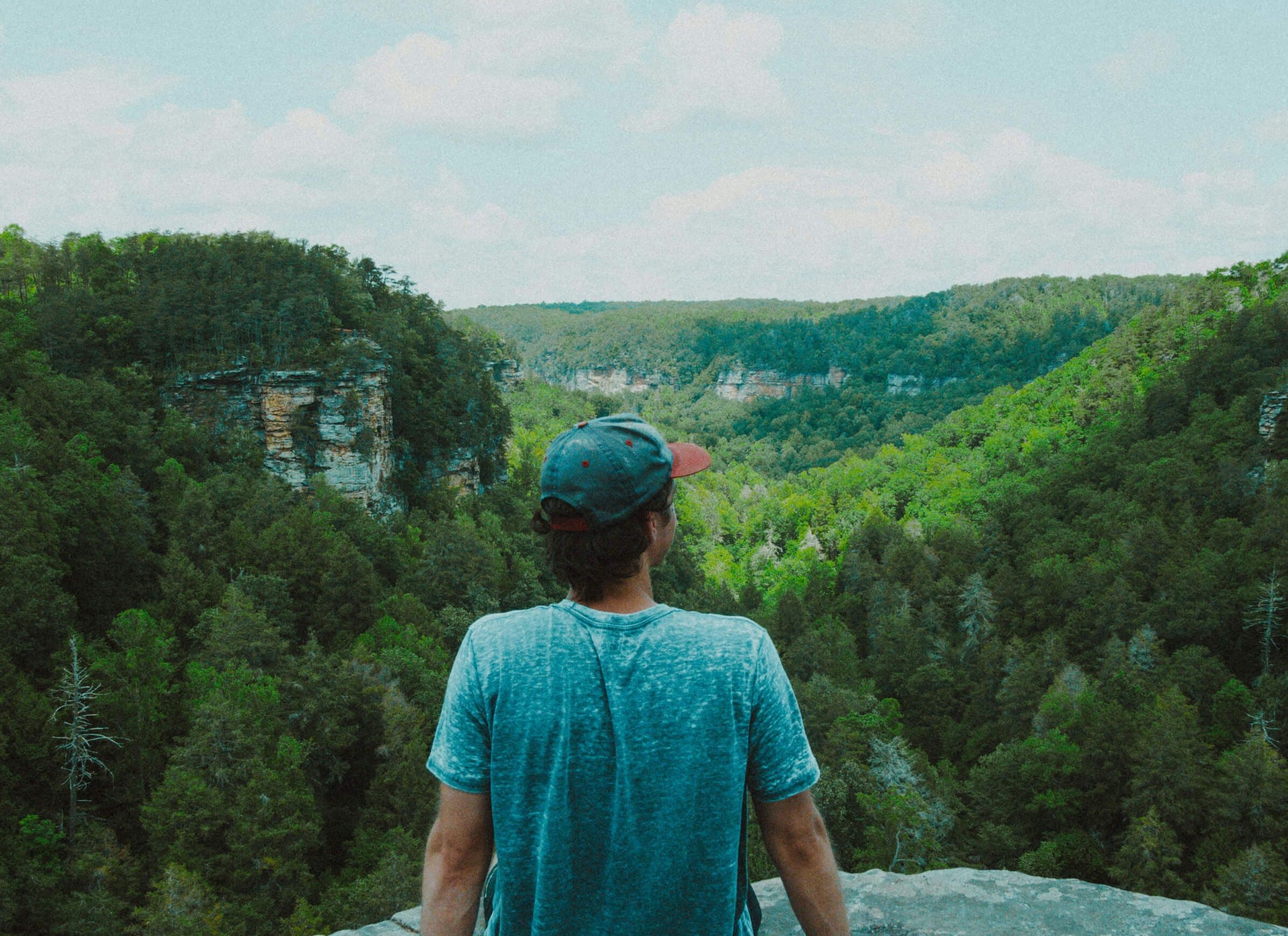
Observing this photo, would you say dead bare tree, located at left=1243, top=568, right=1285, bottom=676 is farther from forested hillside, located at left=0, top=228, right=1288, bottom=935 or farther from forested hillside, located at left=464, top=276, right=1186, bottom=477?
forested hillside, located at left=464, top=276, right=1186, bottom=477

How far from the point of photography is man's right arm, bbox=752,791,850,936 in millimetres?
2287

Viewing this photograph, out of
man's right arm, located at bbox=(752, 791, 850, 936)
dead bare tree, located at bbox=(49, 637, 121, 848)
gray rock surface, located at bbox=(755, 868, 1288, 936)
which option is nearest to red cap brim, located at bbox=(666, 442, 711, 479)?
man's right arm, located at bbox=(752, 791, 850, 936)

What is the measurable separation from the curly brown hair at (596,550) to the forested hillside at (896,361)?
126m

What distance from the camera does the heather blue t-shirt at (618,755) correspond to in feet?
6.92

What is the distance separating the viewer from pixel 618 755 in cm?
209

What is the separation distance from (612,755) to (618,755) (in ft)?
0.08

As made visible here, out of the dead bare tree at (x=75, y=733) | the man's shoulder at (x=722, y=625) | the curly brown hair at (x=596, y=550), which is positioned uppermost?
the curly brown hair at (x=596, y=550)

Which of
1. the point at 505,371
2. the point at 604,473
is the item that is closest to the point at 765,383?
the point at 505,371

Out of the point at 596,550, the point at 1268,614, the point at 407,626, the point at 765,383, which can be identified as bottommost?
the point at 1268,614

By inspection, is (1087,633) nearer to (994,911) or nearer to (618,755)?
(994,911)

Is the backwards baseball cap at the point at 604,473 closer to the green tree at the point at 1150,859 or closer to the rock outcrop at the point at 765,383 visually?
the green tree at the point at 1150,859

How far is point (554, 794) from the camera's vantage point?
6.92 feet

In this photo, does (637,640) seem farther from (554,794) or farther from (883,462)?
(883,462)

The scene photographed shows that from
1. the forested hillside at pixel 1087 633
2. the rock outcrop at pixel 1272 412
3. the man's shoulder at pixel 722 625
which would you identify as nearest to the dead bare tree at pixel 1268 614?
the forested hillside at pixel 1087 633
